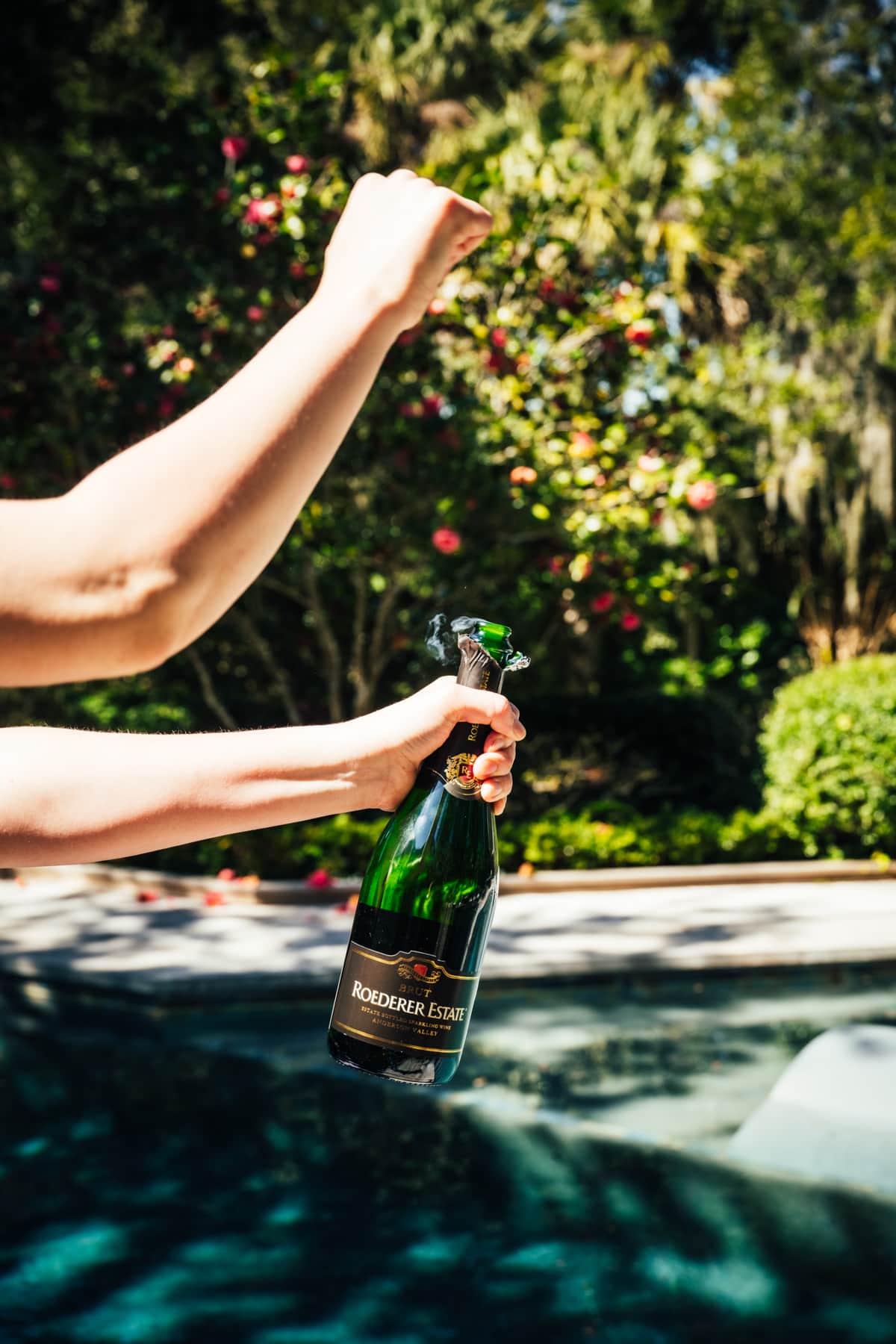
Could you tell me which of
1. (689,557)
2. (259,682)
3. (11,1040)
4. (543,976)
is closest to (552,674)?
(689,557)

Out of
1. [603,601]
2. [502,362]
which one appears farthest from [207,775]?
[603,601]

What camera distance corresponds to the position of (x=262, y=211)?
29.3 ft

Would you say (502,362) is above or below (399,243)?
above

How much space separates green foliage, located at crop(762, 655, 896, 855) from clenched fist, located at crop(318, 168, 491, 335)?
9.93m

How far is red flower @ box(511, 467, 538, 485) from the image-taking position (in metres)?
9.03

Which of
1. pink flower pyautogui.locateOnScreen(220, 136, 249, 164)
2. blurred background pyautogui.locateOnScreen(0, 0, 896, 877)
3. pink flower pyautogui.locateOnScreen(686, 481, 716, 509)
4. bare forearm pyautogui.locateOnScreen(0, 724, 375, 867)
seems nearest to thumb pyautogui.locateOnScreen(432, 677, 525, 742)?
bare forearm pyautogui.locateOnScreen(0, 724, 375, 867)

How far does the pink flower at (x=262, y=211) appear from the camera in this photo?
352 inches

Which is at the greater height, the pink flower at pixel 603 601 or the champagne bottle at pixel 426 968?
the pink flower at pixel 603 601

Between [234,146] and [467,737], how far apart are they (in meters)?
8.83

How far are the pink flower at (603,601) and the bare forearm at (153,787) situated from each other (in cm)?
911

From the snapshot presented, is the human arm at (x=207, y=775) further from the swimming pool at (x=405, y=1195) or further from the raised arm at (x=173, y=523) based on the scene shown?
the swimming pool at (x=405, y=1195)

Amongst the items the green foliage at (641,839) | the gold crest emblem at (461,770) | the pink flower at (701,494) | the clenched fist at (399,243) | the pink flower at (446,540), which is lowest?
the green foliage at (641,839)

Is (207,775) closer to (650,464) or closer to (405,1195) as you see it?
(405,1195)

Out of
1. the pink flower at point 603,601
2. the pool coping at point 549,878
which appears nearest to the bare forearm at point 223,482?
the pool coping at point 549,878
